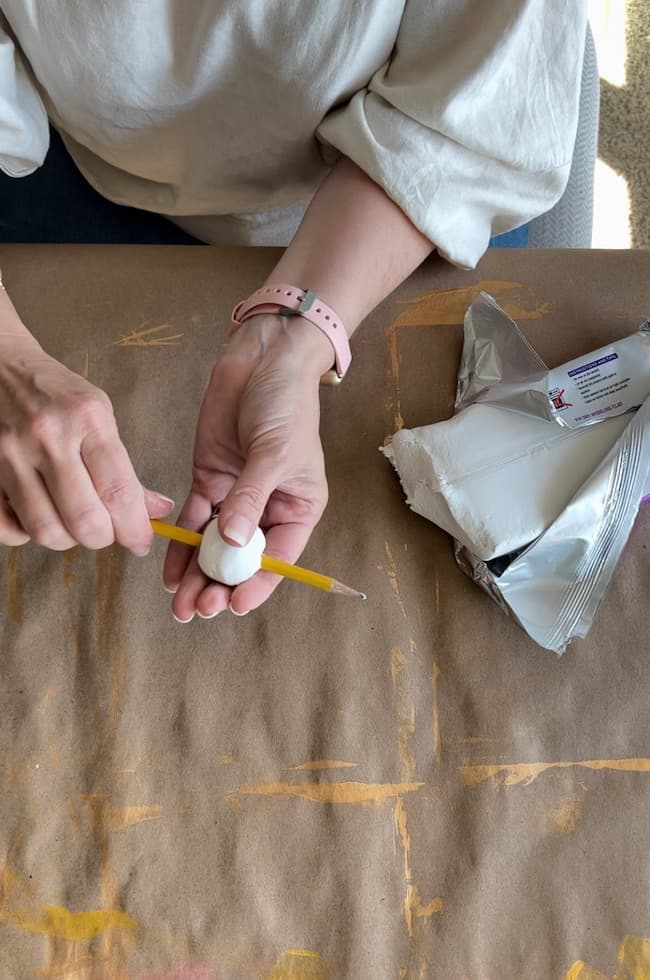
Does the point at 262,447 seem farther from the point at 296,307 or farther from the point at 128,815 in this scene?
the point at 128,815

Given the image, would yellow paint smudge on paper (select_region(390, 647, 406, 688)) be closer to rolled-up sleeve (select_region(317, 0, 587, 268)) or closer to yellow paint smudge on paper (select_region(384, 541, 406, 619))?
yellow paint smudge on paper (select_region(384, 541, 406, 619))

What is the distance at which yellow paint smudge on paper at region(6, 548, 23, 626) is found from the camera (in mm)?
583

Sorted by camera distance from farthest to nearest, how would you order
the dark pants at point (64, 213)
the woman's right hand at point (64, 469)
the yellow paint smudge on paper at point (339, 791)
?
1. the dark pants at point (64, 213)
2. the yellow paint smudge on paper at point (339, 791)
3. the woman's right hand at point (64, 469)

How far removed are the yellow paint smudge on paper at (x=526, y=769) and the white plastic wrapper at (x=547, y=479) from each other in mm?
79

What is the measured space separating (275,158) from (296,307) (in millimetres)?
140

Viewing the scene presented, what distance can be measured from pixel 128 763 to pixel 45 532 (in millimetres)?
190

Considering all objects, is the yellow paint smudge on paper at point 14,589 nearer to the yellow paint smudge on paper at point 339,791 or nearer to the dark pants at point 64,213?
the yellow paint smudge on paper at point 339,791

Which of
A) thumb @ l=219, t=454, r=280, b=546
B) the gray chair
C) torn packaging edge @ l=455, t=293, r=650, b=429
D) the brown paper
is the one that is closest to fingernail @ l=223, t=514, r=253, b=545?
thumb @ l=219, t=454, r=280, b=546

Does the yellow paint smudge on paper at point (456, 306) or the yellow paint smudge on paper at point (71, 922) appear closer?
the yellow paint smudge on paper at point (71, 922)

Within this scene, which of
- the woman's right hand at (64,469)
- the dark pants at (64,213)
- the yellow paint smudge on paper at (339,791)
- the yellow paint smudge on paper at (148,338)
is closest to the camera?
the woman's right hand at (64,469)

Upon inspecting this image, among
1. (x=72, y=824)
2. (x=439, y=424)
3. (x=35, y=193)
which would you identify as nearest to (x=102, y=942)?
(x=72, y=824)

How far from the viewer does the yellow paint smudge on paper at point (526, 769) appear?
1.80ft

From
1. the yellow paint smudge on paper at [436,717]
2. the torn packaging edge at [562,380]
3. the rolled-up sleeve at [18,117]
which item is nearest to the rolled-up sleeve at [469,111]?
the torn packaging edge at [562,380]

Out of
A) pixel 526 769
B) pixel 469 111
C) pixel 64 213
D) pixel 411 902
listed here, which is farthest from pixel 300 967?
pixel 64 213
